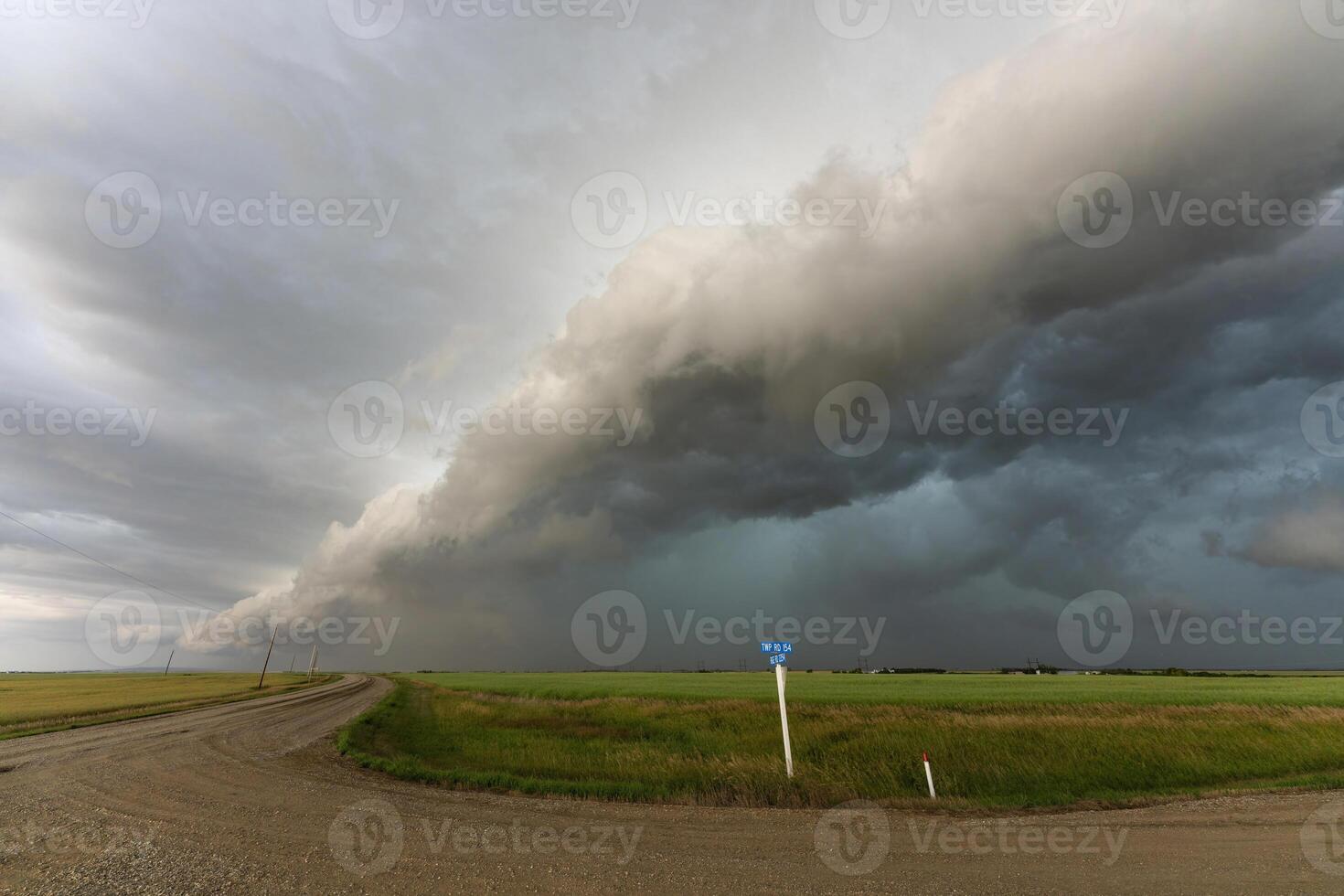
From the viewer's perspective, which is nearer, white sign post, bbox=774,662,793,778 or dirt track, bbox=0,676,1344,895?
dirt track, bbox=0,676,1344,895

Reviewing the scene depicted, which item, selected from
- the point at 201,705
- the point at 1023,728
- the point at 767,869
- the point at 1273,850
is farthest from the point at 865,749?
the point at 201,705

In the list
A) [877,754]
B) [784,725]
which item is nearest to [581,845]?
[784,725]

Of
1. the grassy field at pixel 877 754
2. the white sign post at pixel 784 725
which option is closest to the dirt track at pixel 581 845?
the grassy field at pixel 877 754

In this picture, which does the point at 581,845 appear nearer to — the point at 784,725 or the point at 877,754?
the point at 784,725

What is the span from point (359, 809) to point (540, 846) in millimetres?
5112

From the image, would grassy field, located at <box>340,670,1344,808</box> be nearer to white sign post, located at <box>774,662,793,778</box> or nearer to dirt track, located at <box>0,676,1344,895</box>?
white sign post, located at <box>774,662,793,778</box>

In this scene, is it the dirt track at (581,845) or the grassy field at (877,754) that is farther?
the grassy field at (877,754)

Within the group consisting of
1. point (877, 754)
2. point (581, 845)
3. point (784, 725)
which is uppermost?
point (784, 725)

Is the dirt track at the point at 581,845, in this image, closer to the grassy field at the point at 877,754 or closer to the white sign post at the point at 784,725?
the grassy field at the point at 877,754

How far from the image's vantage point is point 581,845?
412 inches

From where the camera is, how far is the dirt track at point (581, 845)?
878cm

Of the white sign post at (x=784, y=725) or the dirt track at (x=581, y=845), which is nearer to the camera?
the dirt track at (x=581, y=845)

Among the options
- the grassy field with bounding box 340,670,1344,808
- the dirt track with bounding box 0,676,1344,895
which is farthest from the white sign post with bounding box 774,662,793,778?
the dirt track with bounding box 0,676,1344,895

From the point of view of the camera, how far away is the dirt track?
878 cm
